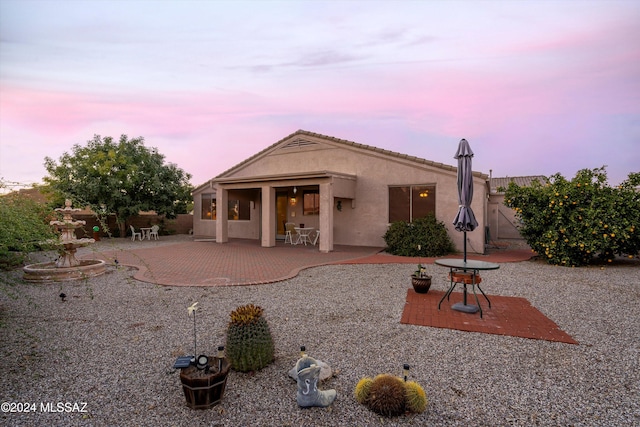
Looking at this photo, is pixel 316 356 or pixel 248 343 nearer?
pixel 248 343

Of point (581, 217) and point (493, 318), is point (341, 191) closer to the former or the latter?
point (581, 217)

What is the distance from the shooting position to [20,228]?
13.7 ft

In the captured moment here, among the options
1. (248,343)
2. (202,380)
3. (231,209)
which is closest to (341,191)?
(231,209)

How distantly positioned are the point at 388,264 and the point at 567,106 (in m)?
8.79

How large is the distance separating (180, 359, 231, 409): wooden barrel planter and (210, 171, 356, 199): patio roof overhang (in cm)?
1051

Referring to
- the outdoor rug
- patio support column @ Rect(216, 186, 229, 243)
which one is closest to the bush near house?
the outdoor rug

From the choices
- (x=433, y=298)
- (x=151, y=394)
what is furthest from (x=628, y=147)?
(x=151, y=394)

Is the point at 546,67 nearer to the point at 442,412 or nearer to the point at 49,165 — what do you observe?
the point at 442,412

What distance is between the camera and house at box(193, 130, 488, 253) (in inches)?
519

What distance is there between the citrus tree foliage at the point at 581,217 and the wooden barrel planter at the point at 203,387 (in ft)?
35.9

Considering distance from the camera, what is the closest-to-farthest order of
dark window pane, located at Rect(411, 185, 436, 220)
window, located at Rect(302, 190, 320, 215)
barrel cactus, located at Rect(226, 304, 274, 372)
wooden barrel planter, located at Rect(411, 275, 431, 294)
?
barrel cactus, located at Rect(226, 304, 274, 372) → wooden barrel planter, located at Rect(411, 275, 431, 294) → dark window pane, located at Rect(411, 185, 436, 220) → window, located at Rect(302, 190, 320, 215)

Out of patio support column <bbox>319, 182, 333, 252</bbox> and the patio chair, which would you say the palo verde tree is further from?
patio support column <bbox>319, 182, 333, 252</bbox>

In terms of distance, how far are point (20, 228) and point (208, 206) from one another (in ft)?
54.7

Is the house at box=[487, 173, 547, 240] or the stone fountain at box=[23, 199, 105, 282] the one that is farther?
the house at box=[487, 173, 547, 240]
